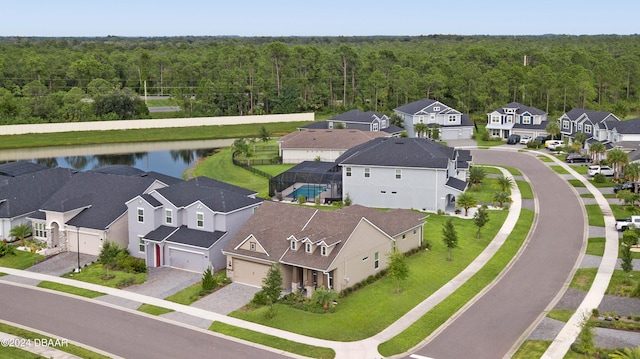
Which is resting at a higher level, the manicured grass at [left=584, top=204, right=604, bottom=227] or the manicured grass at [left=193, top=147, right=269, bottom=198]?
the manicured grass at [left=193, top=147, right=269, bottom=198]

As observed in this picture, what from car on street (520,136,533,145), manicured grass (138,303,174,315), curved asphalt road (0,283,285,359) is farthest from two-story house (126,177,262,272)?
car on street (520,136,533,145)

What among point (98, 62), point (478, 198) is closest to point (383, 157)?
point (478, 198)

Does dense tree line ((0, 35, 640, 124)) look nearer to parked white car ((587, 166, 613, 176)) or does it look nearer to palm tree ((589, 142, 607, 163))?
palm tree ((589, 142, 607, 163))

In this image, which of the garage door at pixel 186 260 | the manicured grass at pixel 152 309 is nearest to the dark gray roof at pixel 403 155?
the garage door at pixel 186 260

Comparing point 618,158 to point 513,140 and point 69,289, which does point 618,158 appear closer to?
point 513,140

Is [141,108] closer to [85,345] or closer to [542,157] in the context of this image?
[542,157]
